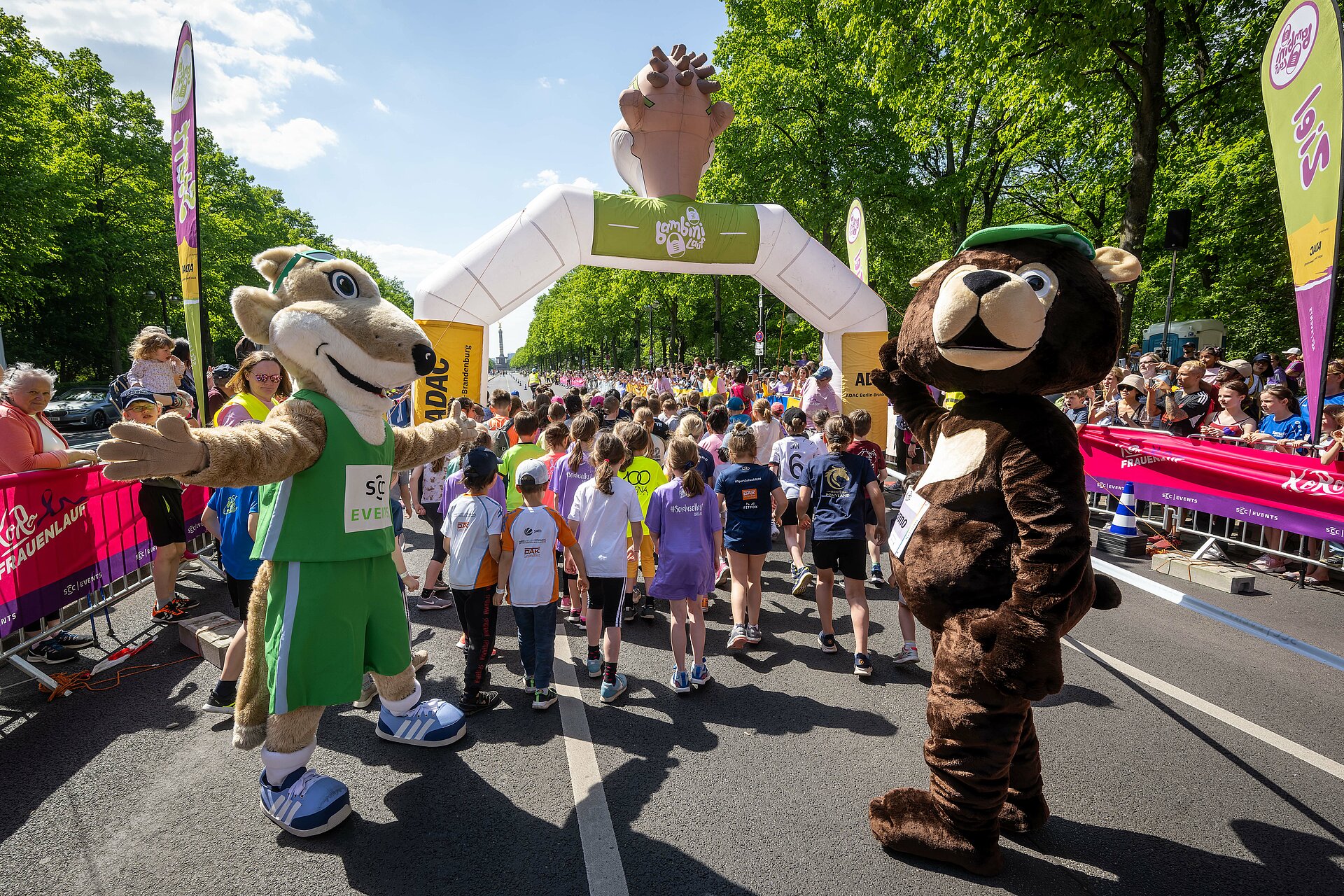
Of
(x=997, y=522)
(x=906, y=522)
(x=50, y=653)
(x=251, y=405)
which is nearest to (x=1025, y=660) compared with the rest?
(x=997, y=522)

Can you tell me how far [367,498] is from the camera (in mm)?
2992

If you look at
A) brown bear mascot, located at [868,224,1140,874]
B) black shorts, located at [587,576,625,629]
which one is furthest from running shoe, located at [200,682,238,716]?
brown bear mascot, located at [868,224,1140,874]

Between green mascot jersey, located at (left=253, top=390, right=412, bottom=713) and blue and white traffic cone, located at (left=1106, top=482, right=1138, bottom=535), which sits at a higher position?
green mascot jersey, located at (left=253, top=390, right=412, bottom=713)

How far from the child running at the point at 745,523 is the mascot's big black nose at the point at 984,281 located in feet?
8.15

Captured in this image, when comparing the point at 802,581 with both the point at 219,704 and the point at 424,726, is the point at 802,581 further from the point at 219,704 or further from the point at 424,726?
the point at 219,704

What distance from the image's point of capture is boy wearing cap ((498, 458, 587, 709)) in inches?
156

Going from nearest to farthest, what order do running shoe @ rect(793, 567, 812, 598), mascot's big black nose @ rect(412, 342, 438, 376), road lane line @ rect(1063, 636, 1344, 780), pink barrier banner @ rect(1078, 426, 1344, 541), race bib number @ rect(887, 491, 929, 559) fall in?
race bib number @ rect(887, 491, 929, 559)
mascot's big black nose @ rect(412, 342, 438, 376)
road lane line @ rect(1063, 636, 1344, 780)
pink barrier banner @ rect(1078, 426, 1344, 541)
running shoe @ rect(793, 567, 812, 598)

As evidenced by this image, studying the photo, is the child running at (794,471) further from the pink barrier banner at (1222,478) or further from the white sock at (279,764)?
the white sock at (279,764)

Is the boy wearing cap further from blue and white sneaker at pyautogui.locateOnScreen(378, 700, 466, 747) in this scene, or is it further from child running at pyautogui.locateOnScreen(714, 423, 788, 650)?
child running at pyautogui.locateOnScreen(714, 423, 788, 650)

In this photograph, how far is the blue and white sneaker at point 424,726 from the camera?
3.50m

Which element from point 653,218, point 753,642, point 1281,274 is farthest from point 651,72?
point 1281,274

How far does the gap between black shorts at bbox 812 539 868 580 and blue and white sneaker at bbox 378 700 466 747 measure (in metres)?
2.60

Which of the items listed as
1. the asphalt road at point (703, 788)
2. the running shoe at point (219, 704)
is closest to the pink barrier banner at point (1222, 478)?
the asphalt road at point (703, 788)

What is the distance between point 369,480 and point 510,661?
7.25 ft
